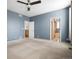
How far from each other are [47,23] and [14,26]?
10.8 ft

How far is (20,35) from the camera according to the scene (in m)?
8.15

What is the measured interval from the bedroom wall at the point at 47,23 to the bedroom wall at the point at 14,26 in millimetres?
1622

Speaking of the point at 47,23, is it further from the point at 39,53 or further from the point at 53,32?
the point at 39,53

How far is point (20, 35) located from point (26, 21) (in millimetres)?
1903

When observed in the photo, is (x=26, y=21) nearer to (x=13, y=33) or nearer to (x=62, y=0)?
(x=13, y=33)

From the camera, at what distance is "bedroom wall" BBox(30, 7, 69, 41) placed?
688 centimetres

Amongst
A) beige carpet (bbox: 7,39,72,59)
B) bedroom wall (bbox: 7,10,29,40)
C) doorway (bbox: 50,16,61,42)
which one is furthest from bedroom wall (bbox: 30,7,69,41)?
beige carpet (bbox: 7,39,72,59)

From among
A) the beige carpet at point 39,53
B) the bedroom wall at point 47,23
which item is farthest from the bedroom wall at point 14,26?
the beige carpet at point 39,53

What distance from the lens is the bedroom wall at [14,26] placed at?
684 centimetres

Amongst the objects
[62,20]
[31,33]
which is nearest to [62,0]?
[62,20]

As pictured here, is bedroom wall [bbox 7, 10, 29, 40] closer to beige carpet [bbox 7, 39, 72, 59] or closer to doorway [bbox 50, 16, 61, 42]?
beige carpet [bbox 7, 39, 72, 59]

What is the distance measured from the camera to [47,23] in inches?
316
